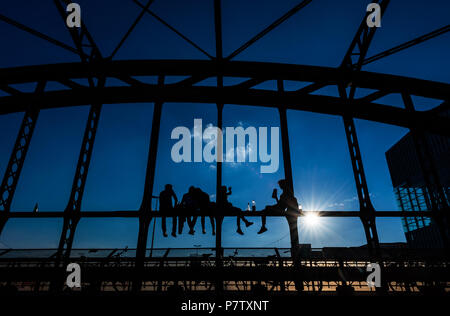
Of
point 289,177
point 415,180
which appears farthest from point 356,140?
point 415,180

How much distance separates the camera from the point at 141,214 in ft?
22.2

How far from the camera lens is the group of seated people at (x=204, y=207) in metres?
7.02

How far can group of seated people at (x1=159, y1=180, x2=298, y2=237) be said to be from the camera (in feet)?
23.0

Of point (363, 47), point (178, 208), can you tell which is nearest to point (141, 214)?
point (178, 208)

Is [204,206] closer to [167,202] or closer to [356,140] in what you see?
[167,202]

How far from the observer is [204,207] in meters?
7.30

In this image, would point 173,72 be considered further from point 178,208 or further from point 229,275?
point 229,275

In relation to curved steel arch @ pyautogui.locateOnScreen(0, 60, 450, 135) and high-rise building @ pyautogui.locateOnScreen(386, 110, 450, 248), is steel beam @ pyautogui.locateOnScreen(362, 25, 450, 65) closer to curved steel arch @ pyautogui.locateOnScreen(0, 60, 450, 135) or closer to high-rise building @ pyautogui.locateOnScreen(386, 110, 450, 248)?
curved steel arch @ pyautogui.locateOnScreen(0, 60, 450, 135)

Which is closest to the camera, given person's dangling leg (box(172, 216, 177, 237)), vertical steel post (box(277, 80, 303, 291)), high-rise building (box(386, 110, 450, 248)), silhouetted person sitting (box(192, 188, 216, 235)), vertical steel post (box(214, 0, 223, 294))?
vertical steel post (box(277, 80, 303, 291))

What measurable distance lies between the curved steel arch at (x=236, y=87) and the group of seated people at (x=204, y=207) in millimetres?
3598

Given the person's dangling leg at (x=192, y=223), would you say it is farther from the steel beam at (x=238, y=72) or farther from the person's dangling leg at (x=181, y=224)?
the steel beam at (x=238, y=72)

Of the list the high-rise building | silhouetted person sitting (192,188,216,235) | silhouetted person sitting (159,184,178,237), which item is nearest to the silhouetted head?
silhouetted person sitting (192,188,216,235)

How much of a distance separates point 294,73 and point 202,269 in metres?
7.57

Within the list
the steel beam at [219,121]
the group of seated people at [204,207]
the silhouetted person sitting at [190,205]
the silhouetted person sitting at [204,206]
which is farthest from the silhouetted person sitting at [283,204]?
the silhouetted person sitting at [190,205]
